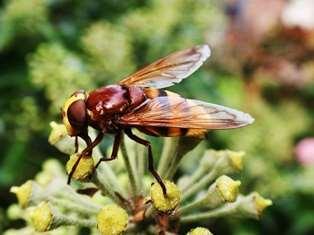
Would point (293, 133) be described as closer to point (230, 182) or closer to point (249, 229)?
point (249, 229)

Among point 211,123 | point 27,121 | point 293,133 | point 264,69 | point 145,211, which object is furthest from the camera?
point 264,69

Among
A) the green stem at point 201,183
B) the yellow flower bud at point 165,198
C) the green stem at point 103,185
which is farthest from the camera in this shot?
the green stem at point 201,183

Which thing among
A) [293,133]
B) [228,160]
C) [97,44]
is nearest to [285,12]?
[293,133]

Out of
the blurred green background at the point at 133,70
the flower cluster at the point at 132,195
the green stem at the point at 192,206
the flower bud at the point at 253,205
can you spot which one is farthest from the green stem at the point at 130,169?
the blurred green background at the point at 133,70

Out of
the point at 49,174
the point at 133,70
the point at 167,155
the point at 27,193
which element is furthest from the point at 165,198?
the point at 133,70

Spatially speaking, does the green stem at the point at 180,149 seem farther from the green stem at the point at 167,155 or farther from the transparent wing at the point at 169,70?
the transparent wing at the point at 169,70

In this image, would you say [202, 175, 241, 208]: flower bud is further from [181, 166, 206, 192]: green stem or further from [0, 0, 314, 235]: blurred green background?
[0, 0, 314, 235]: blurred green background
